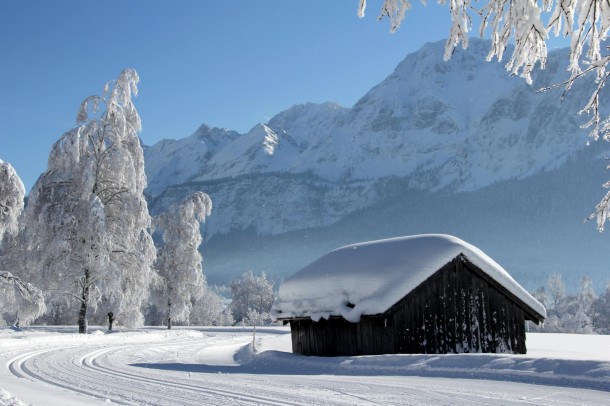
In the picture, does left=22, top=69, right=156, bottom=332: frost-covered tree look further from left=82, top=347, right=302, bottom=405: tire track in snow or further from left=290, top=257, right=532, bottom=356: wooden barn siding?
left=290, top=257, right=532, bottom=356: wooden barn siding

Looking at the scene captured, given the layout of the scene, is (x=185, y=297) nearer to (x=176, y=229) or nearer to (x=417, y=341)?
(x=176, y=229)

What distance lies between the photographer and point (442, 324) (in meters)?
19.4

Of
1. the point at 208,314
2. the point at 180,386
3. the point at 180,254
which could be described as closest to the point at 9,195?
the point at 180,386

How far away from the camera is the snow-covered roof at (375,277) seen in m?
18.6

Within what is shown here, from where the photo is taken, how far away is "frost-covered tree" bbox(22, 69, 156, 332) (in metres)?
26.6

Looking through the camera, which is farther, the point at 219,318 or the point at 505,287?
the point at 219,318

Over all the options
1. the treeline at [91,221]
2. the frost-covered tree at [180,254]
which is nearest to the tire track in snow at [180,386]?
the treeline at [91,221]

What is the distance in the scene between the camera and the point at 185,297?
47.4 m

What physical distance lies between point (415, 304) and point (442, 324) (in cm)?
126

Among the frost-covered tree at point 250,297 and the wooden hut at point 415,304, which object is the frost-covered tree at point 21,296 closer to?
the wooden hut at point 415,304

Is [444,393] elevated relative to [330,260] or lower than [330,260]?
lower

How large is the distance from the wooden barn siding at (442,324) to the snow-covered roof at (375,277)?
32cm

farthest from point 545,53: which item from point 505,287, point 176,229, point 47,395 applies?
point 176,229

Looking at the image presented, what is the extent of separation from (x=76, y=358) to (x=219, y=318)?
77.4 m
